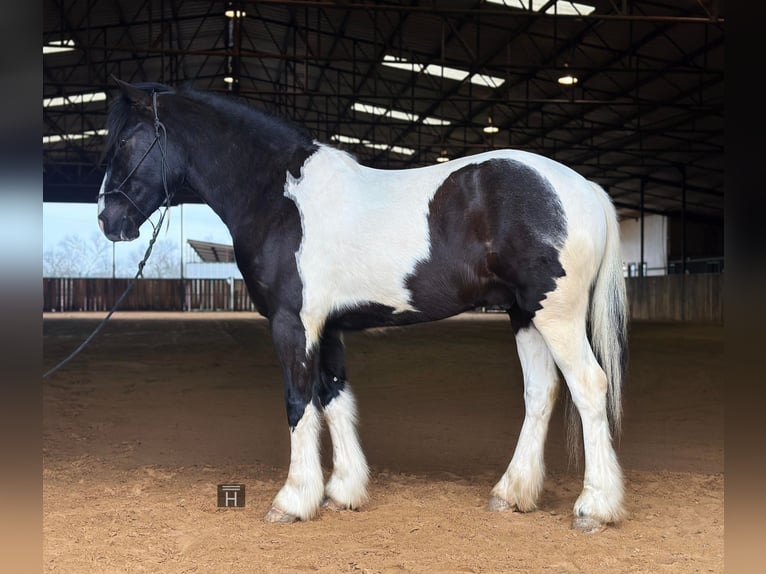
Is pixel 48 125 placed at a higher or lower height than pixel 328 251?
higher

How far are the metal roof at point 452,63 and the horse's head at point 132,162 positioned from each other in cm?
808

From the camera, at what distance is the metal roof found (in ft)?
45.4

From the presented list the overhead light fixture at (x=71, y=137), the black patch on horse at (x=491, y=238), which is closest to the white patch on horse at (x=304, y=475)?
the black patch on horse at (x=491, y=238)

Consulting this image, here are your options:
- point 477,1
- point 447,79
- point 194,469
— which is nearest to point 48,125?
point 447,79

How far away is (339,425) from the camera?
12.2ft

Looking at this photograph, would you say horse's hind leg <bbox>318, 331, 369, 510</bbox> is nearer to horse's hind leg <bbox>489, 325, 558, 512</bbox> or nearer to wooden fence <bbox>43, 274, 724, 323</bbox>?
horse's hind leg <bbox>489, 325, 558, 512</bbox>

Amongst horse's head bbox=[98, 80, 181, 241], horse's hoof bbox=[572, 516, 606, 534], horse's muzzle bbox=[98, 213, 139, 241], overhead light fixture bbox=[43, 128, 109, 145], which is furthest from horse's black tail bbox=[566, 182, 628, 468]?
overhead light fixture bbox=[43, 128, 109, 145]

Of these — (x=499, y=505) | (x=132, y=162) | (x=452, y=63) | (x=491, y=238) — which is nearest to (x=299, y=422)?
(x=499, y=505)

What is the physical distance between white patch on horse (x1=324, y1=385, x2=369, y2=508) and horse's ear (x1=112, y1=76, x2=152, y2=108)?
2063mm

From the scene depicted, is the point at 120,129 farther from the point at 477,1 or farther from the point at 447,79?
the point at 447,79

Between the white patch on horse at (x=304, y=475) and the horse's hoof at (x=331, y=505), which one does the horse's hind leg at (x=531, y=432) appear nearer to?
the horse's hoof at (x=331, y=505)

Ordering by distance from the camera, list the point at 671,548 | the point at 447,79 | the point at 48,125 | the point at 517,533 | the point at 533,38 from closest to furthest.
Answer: the point at 671,548 < the point at 517,533 < the point at 533,38 < the point at 447,79 < the point at 48,125

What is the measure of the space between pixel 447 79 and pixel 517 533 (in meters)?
17.7

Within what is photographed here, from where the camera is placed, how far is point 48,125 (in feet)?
79.2
